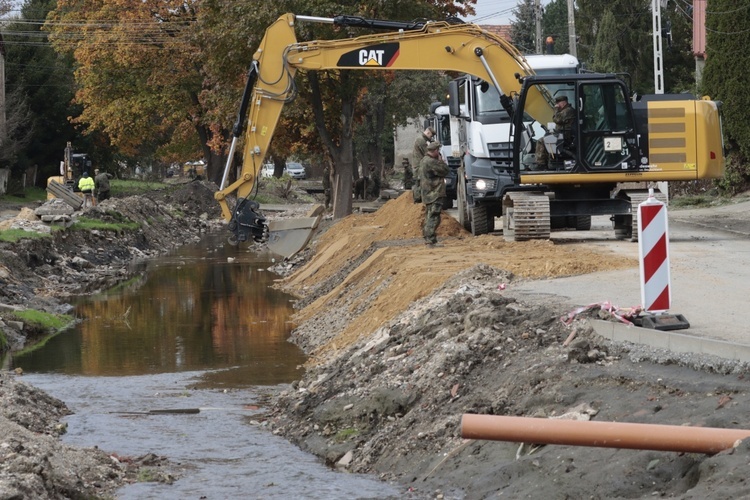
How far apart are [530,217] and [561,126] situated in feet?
5.30

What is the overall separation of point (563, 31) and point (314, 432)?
325ft

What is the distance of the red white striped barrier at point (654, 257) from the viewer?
1037 cm

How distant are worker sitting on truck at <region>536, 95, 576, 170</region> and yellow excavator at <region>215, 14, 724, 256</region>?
0.26 ft

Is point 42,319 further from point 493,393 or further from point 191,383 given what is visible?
point 493,393

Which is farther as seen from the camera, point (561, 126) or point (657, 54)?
point (657, 54)

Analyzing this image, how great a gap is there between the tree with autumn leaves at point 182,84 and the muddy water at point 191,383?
37.2 ft

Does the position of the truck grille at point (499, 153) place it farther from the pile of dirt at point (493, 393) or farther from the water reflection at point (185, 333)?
the water reflection at point (185, 333)

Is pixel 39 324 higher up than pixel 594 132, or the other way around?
pixel 594 132

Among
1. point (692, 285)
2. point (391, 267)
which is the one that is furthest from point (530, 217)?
point (692, 285)

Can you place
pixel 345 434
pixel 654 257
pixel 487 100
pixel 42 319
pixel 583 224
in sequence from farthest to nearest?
pixel 583 224 < pixel 487 100 < pixel 42 319 < pixel 345 434 < pixel 654 257

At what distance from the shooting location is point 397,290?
1706cm

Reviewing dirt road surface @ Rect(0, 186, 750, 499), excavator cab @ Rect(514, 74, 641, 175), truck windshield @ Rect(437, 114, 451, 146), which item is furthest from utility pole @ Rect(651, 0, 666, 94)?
excavator cab @ Rect(514, 74, 641, 175)

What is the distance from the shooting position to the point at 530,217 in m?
19.5

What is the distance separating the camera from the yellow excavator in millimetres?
19453
